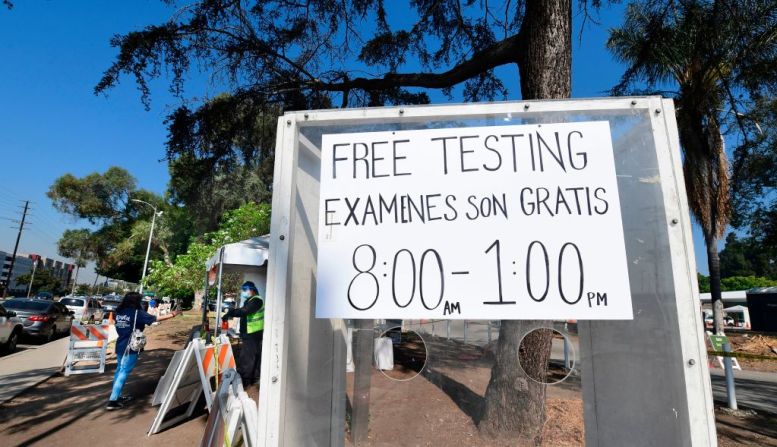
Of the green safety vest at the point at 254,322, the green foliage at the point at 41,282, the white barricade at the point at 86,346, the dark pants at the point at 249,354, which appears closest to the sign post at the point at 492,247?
the green safety vest at the point at 254,322

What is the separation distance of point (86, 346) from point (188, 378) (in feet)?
16.8

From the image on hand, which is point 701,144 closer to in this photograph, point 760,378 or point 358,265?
point 760,378

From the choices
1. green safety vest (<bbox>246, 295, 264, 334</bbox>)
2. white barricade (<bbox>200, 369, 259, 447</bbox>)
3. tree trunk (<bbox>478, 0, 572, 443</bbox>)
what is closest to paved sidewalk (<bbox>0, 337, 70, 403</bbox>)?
green safety vest (<bbox>246, 295, 264, 334</bbox>)

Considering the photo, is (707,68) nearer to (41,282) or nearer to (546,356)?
(546,356)

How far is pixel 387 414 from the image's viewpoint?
1.86 m

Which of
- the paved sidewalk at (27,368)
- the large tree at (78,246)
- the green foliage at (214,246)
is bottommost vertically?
the paved sidewalk at (27,368)

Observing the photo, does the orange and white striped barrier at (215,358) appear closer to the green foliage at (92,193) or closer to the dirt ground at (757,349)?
the dirt ground at (757,349)

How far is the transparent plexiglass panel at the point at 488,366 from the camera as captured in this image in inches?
69.1

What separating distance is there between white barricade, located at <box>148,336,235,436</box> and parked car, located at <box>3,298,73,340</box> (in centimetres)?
1172

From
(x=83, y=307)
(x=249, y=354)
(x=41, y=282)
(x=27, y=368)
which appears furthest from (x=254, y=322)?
(x=41, y=282)

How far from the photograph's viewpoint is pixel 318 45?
8164 mm

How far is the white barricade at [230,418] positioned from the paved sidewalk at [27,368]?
248 inches

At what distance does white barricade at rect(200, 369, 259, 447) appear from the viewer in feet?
7.78

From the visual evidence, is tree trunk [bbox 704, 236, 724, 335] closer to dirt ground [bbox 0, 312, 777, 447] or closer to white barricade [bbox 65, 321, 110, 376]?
dirt ground [bbox 0, 312, 777, 447]
